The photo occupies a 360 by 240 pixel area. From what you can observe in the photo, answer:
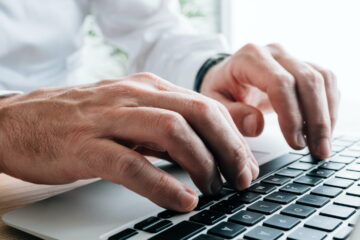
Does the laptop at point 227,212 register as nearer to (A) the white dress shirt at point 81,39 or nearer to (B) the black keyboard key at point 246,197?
(B) the black keyboard key at point 246,197

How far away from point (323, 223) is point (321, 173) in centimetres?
14

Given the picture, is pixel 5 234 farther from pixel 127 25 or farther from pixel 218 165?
pixel 127 25

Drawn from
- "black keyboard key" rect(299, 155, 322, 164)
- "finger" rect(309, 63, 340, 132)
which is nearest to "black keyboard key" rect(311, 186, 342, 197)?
"black keyboard key" rect(299, 155, 322, 164)

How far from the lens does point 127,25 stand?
1.10 metres

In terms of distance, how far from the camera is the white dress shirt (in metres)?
0.91

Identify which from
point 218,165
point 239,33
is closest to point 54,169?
point 218,165

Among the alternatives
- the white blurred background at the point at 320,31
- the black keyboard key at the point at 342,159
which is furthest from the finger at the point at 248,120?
the white blurred background at the point at 320,31

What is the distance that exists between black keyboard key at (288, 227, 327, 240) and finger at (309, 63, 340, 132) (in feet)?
1.03

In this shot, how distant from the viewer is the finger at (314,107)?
0.50 m

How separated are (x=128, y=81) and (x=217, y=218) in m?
0.19

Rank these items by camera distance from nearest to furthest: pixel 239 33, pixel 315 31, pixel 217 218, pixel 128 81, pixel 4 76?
pixel 217 218
pixel 128 81
pixel 4 76
pixel 315 31
pixel 239 33

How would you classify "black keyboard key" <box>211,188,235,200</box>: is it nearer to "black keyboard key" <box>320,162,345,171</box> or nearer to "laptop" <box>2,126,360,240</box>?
"laptop" <box>2,126,360,240</box>

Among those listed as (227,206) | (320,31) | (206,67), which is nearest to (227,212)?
(227,206)

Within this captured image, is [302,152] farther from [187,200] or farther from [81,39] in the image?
[81,39]
